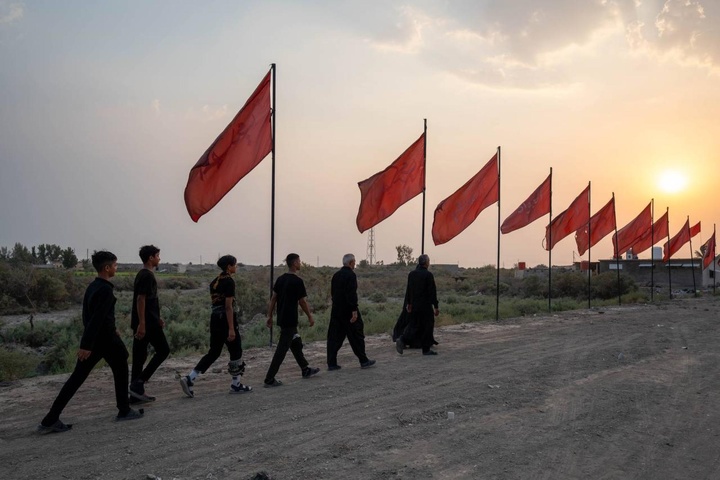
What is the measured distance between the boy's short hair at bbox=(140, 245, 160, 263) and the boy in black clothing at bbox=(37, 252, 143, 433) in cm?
106

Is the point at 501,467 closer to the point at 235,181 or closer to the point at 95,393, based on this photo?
the point at 95,393

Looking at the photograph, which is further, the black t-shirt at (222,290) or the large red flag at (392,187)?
the large red flag at (392,187)

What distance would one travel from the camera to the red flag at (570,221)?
22.4 meters

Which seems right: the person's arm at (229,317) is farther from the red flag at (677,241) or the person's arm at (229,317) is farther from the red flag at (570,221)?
the red flag at (677,241)

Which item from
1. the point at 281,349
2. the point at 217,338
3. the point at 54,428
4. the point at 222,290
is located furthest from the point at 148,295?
the point at 281,349

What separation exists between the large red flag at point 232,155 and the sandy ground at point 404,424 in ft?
10.9

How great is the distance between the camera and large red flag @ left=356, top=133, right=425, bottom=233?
1434 centimetres

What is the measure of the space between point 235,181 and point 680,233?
3029 centimetres

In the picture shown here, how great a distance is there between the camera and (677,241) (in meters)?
33.2

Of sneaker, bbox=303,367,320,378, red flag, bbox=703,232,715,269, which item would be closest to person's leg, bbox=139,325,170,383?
sneaker, bbox=303,367,320,378

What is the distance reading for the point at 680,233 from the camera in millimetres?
33344

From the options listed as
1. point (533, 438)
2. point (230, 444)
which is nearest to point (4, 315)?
point (230, 444)

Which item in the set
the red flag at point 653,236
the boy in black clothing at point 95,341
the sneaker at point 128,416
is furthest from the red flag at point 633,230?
the boy in black clothing at point 95,341

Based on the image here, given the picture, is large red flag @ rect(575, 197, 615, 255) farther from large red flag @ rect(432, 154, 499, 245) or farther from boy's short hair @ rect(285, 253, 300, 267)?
A: boy's short hair @ rect(285, 253, 300, 267)
